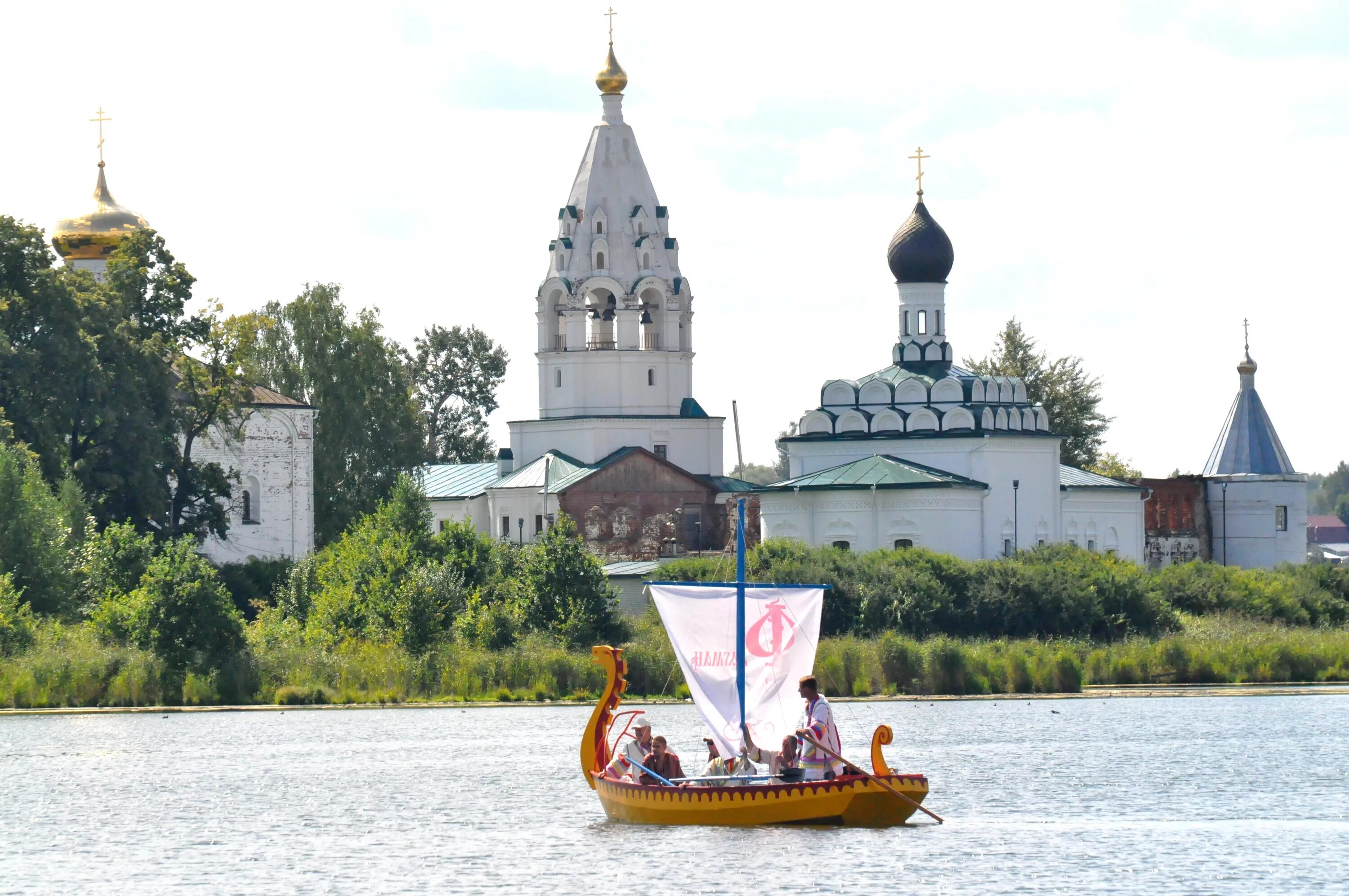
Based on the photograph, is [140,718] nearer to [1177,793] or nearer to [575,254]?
[1177,793]

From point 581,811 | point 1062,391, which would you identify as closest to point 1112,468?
point 1062,391

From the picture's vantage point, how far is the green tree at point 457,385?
8812 centimetres

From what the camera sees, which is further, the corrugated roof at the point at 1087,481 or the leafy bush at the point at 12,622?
the corrugated roof at the point at 1087,481

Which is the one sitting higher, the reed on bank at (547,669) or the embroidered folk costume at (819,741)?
the reed on bank at (547,669)

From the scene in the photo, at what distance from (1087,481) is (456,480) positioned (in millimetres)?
18529

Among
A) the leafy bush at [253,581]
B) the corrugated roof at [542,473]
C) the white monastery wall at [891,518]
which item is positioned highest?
the corrugated roof at [542,473]

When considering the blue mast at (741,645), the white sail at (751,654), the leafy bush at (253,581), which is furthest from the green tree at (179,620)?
the blue mast at (741,645)

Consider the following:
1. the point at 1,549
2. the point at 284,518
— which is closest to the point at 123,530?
the point at 1,549

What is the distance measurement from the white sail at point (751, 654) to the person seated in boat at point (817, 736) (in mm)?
1070

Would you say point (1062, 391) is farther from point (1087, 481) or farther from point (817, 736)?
point (817, 736)

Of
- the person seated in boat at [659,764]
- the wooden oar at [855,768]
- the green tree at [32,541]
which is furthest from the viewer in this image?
the green tree at [32,541]

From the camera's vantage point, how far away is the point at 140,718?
128ft

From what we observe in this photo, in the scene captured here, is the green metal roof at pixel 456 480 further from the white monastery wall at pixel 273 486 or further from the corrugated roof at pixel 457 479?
the white monastery wall at pixel 273 486

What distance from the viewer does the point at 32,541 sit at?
147 feet
